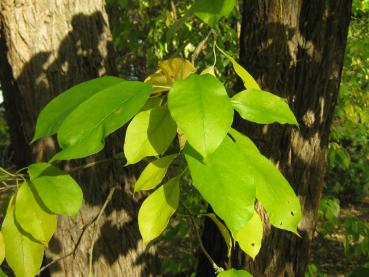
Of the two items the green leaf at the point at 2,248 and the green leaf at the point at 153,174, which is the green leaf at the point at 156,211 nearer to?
the green leaf at the point at 153,174

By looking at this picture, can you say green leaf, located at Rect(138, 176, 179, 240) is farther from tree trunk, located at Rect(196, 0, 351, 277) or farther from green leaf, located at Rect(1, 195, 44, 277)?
tree trunk, located at Rect(196, 0, 351, 277)

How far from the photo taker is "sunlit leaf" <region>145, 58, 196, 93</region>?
870 millimetres

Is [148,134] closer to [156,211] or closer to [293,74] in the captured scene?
[156,211]

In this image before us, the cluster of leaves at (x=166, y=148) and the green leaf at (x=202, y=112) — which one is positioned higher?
the green leaf at (x=202, y=112)

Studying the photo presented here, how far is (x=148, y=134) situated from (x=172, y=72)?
7.7 inches

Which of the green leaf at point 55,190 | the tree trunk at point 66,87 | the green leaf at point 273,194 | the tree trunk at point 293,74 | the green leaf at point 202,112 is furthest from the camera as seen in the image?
the tree trunk at point 293,74

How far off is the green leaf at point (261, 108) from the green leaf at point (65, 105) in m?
0.21

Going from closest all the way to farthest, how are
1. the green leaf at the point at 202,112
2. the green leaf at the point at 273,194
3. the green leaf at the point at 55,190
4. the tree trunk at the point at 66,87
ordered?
the green leaf at the point at 202,112 → the green leaf at the point at 273,194 → the green leaf at the point at 55,190 → the tree trunk at the point at 66,87

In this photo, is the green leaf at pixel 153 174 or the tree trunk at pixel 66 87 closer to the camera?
the green leaf at pixel 153 174

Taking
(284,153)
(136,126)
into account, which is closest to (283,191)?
(136,126)

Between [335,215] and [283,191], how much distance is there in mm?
2517

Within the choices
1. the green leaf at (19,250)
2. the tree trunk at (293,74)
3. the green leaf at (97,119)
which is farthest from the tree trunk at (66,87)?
the green leaf at (97,119)

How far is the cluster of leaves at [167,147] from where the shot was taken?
0.62 m

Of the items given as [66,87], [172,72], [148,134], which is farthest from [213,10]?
[66,87]
